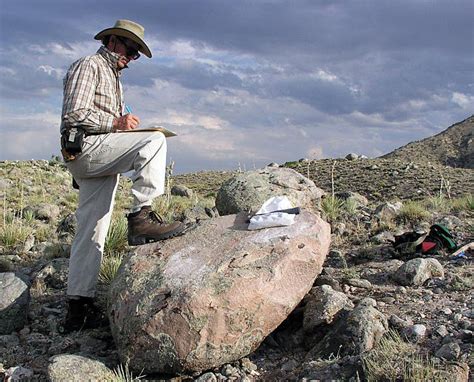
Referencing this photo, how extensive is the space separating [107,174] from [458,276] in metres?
3.74

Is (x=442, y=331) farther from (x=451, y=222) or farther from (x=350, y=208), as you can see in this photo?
(x=350, y=208)

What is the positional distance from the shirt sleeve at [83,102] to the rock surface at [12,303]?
1.82 meters

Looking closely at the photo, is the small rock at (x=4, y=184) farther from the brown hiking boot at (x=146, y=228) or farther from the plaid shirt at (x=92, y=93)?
the brown hiking boot at (x=146, y=228)

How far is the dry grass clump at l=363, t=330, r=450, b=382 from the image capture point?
3.84 m

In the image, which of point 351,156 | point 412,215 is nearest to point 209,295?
point 412,215

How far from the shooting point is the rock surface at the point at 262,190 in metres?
8.81

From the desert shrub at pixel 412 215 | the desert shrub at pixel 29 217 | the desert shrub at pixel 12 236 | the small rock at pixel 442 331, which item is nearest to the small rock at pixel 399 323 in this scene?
the small rock at pixel 442 331

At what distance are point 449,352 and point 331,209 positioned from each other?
6.05 meters

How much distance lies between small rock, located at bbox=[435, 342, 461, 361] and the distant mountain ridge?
39593 millimetres

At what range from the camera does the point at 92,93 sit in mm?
5129

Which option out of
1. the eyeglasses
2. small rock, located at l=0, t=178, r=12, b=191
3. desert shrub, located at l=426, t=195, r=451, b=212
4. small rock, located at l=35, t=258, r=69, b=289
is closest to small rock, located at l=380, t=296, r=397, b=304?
the eyeglasses

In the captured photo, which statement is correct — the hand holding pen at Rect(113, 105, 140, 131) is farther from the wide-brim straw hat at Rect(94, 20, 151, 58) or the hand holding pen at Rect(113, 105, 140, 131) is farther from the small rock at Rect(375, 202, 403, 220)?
the small rock at Rect(375, 202, 403, 220)

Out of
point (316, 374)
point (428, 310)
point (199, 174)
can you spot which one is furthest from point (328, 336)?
point (199, 174)

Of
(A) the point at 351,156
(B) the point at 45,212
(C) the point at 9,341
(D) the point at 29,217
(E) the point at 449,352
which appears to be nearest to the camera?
(E) the point at 449,352
